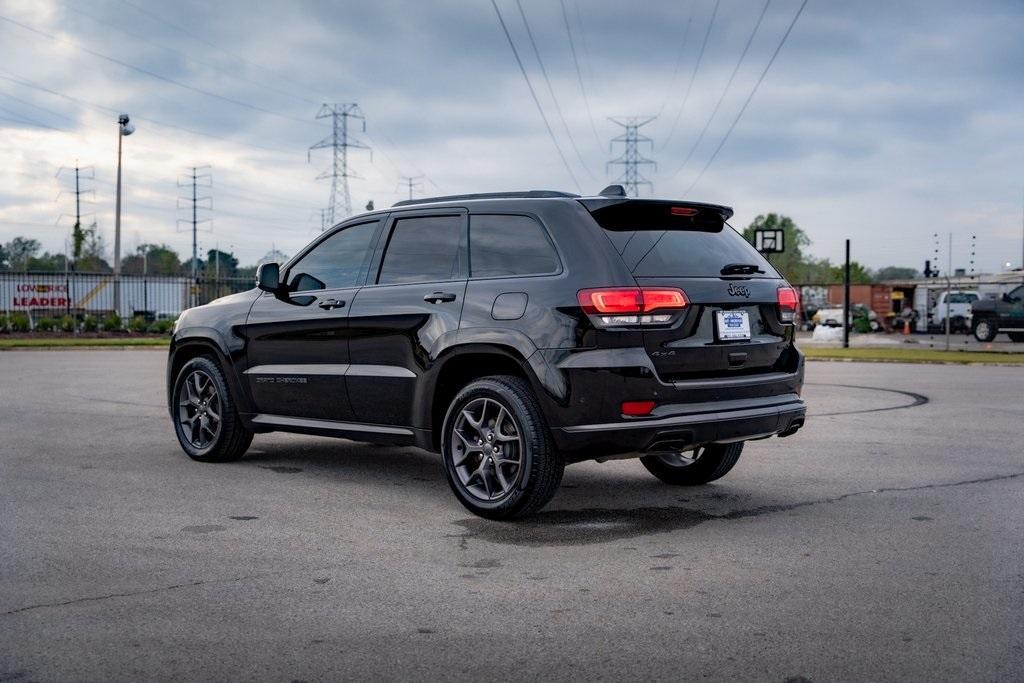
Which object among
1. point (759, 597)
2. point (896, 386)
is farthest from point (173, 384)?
point (896, 386)

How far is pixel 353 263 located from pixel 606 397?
244 cm

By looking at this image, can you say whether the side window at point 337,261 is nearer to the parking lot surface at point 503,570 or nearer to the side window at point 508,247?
the side window at point 508,247

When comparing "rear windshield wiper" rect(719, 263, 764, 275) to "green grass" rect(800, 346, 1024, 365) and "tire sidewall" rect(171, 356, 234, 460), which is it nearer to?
"tire sidewall" rect(171, 356, 234, 460)

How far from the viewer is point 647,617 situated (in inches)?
166

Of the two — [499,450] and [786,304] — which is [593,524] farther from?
[786,304]

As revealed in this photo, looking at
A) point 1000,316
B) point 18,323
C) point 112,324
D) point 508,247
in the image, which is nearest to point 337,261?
point 508,247

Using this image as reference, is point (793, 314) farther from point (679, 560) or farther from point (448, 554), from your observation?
point (448, 554)

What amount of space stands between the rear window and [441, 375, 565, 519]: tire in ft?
3.20

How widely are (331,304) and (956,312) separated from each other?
46495 mm

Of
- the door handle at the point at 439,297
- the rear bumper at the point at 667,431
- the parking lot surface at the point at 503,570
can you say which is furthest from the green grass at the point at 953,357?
the door handle at the point at 439,297

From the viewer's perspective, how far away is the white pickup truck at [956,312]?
155 ft

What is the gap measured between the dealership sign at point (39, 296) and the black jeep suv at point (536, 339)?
3846 cm

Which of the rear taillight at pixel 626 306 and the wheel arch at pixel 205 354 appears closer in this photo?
the rear taillight at pixel 626 306

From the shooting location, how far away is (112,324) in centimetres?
3712
